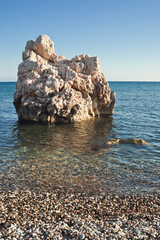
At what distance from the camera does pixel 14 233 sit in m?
8.73

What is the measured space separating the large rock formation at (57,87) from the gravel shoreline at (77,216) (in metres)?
17.4

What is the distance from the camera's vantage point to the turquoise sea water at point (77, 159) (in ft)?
43.6

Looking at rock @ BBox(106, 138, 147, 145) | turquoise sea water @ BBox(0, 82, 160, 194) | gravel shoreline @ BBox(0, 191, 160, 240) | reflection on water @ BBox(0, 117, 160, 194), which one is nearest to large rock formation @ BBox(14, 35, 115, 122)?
turquoise sea water @ BBox(0, 82, 160, 194)

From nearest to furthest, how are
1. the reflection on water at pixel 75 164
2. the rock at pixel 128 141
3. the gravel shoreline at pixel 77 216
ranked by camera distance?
the gravel shoreline at pixel 77 216 → the reflection on water at pixel 75 164 → the rock at pixel 128 141

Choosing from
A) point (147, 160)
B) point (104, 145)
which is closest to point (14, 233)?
point (147, 160)

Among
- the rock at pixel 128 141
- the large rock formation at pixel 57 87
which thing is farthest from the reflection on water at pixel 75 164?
the large rock formation at pixel 57 87

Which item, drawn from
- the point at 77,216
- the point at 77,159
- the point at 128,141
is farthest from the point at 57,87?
the point at 77,216

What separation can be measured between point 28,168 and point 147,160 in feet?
33.1

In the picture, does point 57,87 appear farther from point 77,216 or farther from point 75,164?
point 77,216

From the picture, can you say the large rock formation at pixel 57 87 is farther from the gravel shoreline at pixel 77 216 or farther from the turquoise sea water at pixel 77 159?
the gravel shoreline at pixel 77 216

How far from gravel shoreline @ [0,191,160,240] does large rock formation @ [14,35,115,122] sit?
17.4 meters

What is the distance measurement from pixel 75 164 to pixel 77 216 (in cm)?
641

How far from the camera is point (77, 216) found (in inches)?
396

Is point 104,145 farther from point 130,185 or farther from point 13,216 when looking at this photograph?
point 13,216
